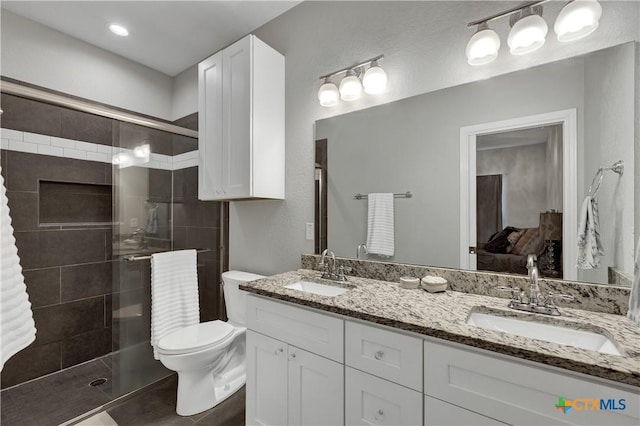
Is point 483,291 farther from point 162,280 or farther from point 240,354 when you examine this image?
point 162,280

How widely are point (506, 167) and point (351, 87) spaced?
958mm

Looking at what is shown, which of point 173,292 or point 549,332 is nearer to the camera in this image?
point 549,332

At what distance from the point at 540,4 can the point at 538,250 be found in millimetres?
1037

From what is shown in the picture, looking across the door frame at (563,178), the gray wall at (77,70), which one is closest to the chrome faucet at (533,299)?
the door frame at (563,178)

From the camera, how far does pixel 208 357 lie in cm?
174

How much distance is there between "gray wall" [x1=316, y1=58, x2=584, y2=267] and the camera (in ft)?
4.11

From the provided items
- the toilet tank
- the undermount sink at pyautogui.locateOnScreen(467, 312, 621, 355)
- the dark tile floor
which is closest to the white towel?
the undermount sink at pyautogui.locateOnScreen(467, 312, 621, 355)

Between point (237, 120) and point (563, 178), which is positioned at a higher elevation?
point (237, 120)

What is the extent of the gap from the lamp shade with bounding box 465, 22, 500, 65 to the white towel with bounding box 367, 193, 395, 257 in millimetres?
767

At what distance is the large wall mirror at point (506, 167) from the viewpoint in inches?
44.0

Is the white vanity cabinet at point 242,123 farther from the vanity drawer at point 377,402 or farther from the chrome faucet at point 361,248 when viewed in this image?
the vanity drawer at point 377,402

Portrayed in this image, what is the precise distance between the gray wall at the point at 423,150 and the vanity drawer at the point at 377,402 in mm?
684

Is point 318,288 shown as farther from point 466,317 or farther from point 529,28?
point 529,28

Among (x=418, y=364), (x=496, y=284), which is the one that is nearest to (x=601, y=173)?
(x=496, y=284)
